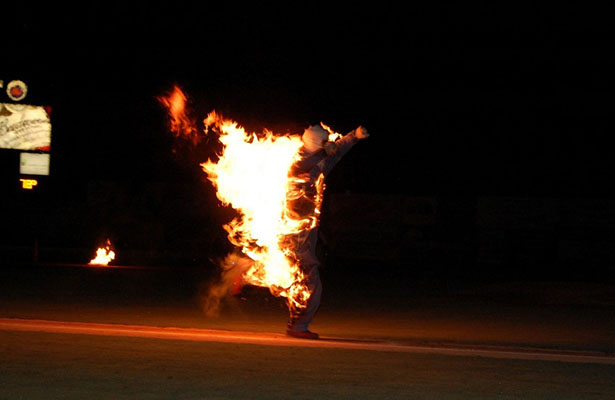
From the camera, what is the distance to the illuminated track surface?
10.5 metres

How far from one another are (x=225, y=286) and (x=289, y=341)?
33.1ft

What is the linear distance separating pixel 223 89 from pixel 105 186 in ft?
22.1

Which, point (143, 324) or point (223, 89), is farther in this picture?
point (223, 89)

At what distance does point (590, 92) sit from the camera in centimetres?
3294

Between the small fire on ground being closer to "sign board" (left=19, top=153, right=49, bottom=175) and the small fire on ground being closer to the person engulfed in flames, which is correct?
"sign board" (left=19, top=153, right=49, bottom=175)

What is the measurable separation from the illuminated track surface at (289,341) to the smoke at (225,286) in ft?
2.17

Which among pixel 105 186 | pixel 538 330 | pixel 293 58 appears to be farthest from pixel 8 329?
pixel 293 58

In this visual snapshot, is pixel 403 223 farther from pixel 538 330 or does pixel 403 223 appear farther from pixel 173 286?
pixel 538 330

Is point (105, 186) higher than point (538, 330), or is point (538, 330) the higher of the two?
point (105, 186)

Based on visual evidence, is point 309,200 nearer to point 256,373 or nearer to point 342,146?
point 342,146

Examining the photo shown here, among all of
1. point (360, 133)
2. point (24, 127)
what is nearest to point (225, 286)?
point (360, 133)

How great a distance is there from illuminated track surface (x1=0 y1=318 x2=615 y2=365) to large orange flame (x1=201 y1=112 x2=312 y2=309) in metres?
0.61

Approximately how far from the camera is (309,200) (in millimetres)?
11289

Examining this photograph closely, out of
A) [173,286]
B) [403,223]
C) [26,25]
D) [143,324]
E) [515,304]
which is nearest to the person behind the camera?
[143,324]
